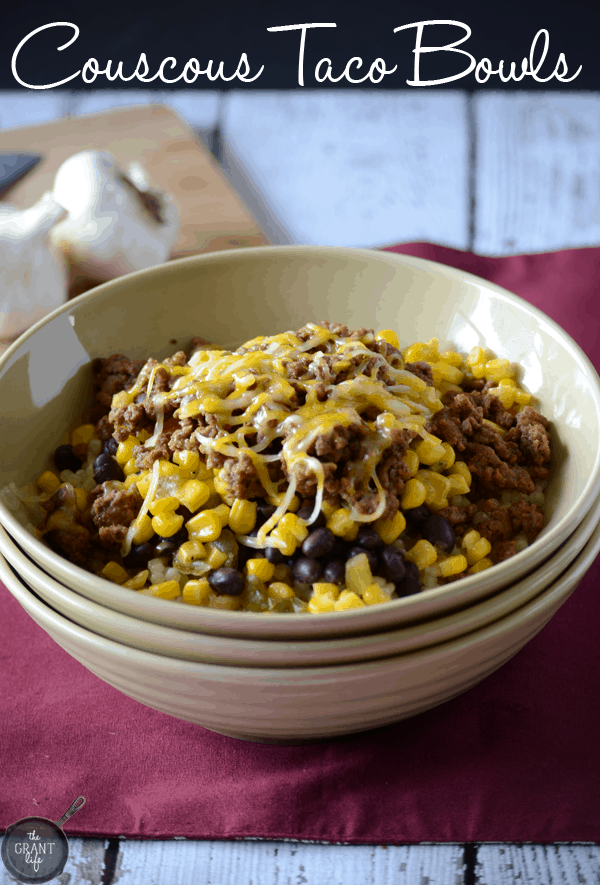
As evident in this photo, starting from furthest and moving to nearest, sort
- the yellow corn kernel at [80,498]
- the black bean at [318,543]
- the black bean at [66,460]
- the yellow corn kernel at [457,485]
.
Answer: the black bean at [66,460], the yellow corn kernel at [80,498], the yellow corn kernel at [457,485], the black bean at [318,543]

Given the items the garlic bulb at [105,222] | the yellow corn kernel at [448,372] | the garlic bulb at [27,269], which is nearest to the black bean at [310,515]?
the yellow corn kernel at [448,372]

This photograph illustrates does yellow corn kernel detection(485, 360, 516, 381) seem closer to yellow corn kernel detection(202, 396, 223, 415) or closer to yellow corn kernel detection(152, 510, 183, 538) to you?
yellow corn kernel detection(202, 396, 223, 415)

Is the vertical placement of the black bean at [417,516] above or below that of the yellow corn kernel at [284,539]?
below

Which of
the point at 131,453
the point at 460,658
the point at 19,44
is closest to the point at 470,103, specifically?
the point at 19,44

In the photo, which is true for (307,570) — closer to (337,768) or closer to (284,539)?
(284,539)

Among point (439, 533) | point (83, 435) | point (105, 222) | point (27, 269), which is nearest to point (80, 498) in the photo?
point (83, 435)

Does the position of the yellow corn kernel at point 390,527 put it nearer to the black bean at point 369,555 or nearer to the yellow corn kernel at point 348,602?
the black bean at point 369,555

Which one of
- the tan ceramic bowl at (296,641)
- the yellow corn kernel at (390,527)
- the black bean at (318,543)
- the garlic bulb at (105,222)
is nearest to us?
the tan ceramic bowl at (296,641)
